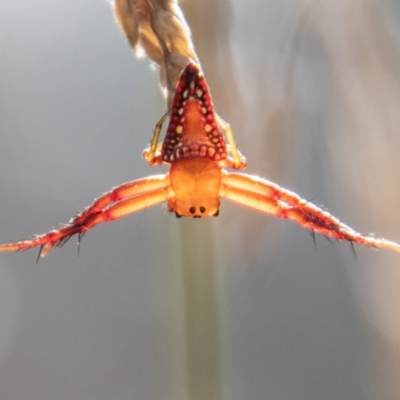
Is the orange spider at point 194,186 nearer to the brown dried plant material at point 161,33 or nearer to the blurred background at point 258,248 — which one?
the brown dried plant material at point 161,33

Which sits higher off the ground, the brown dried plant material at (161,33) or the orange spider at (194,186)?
the brown dried plant material at (161,33)

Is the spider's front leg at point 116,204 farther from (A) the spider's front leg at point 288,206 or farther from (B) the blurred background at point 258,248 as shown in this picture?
(B) the blurred background at point 258,248

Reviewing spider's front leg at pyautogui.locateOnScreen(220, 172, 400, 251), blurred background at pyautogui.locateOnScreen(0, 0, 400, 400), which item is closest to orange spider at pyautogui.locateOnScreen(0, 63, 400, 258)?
spider's front leg at pyautogui.locateOnScreen(220, 172, 400, 251)

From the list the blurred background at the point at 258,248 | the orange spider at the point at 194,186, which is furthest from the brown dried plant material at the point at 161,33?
the blurred background at the point at 258,248

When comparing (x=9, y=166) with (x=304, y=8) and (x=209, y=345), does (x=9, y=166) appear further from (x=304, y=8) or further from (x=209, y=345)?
(x=304, y=8)

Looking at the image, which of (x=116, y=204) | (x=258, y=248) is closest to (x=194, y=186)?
(x=116, y=204)

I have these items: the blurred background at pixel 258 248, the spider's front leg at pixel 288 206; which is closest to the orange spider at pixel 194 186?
the spider's front leg at pixel 288 206

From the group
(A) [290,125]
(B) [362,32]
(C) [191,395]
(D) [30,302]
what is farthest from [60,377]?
(B) [362,32]

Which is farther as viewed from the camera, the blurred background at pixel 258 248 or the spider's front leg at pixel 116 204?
the blurred background at pixel 258 248
